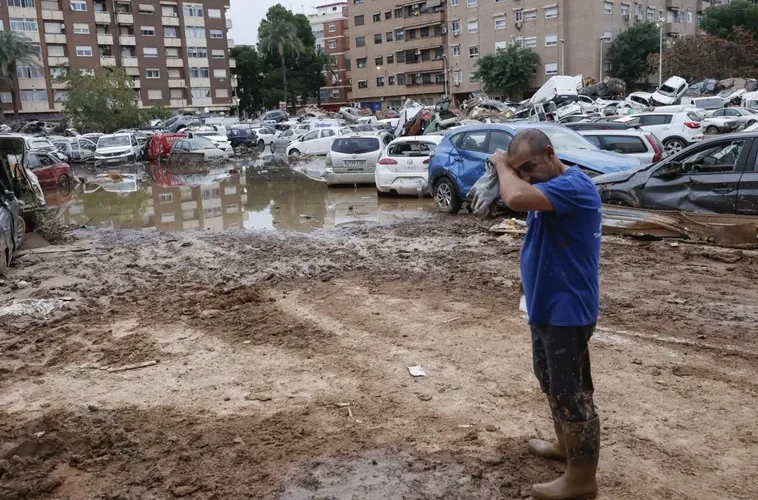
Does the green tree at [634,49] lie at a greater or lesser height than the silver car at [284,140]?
greater

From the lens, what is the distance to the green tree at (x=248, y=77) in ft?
309

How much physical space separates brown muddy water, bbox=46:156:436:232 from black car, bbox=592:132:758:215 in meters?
4.92

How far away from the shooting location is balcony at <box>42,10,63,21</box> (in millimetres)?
77938

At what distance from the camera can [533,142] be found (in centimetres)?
329

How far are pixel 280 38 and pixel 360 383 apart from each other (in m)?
88.4

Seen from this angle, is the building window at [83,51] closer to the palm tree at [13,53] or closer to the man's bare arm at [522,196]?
the palm tree at [13,53]

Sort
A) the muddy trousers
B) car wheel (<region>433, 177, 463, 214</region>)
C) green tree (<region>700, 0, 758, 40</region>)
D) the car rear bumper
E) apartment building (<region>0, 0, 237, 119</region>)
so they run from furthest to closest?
1. apartment building (<region>0, 0, 237, 119</region>)
2. green tree (<region>700, 0, 758, 40</region>)
3. the car rear bumper
4. car wheel (<region>433, 177, 463, 214</region>)
5. the muddy trousers

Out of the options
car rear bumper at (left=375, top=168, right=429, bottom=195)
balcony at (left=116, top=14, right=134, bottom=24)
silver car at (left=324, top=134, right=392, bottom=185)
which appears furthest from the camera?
balcony at (left=116, top=14, right=134, bottom=24)

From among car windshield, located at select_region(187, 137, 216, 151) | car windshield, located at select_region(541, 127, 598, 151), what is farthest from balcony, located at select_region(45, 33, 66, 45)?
car windshield, located at select_region(541, 127, 598, 151)

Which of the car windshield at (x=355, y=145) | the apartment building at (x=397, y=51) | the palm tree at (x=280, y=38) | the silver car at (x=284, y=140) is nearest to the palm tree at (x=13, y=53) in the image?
the palm tree at (x=280, y=38)

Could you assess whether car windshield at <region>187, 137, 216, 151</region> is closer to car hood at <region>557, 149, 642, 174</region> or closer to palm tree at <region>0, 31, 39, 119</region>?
car hood at <region>557, 149, 642, 174</region>

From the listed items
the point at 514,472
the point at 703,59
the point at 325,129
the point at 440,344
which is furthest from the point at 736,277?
the point at 703,59

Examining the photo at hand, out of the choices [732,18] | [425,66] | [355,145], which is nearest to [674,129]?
[355,145]

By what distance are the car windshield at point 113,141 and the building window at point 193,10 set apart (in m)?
57.5
